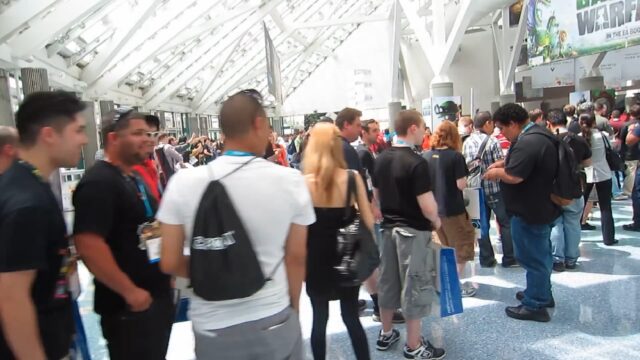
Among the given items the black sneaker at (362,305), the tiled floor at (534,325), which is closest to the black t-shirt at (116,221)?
the tiled floor at (534,325)

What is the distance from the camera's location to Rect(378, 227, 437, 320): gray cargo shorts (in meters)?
2.86

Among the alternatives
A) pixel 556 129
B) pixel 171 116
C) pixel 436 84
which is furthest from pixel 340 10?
pixel 556 129

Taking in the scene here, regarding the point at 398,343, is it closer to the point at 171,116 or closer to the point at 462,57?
the point at 171,116

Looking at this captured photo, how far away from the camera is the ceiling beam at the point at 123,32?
1168cm

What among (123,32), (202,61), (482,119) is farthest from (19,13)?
(202,61)

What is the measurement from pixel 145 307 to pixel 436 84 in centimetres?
1395

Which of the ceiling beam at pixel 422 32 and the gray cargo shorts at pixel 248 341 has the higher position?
the ceiling beam at pixel 422 32

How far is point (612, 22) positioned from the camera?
1035cm

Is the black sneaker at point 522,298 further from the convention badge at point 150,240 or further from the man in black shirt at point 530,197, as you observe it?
the convention badge at point 150,240

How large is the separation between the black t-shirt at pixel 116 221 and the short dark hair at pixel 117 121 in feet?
0.66

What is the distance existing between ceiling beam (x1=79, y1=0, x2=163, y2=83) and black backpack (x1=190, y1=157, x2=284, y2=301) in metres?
11.3

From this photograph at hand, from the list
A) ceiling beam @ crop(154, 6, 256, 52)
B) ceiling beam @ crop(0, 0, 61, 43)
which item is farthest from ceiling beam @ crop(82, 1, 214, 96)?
ceiling beam @ crop(0, 0, 61, 43)

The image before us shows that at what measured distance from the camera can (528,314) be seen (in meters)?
3.46

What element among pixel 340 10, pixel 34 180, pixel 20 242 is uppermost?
pixel 340 10
